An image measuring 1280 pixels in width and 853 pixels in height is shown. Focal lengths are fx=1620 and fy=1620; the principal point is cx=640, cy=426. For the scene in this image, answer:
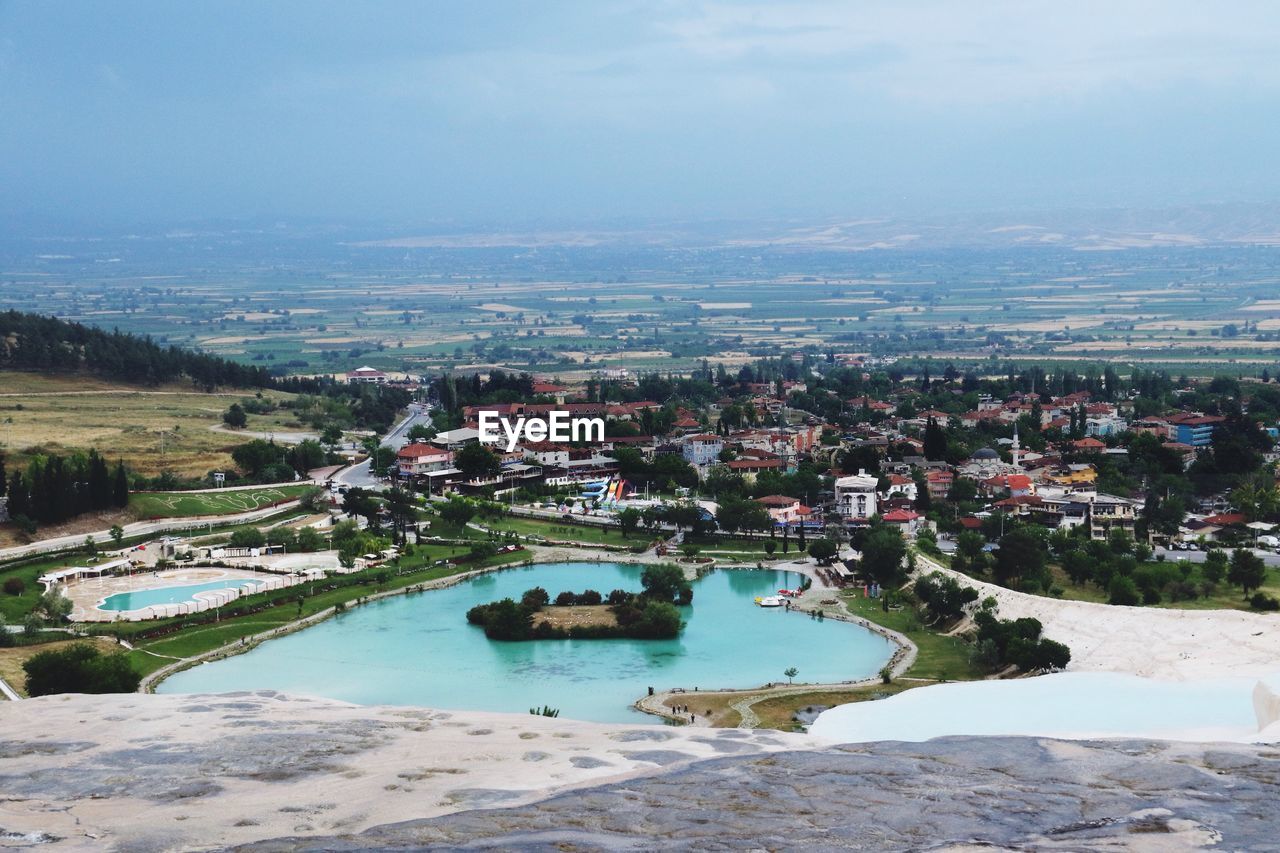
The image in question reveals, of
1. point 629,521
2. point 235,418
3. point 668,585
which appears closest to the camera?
point 668,585

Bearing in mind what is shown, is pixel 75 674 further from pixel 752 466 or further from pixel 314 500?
pixel 752 466

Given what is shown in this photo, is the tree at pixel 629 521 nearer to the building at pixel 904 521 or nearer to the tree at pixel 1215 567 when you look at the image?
the building at pixel 904 521

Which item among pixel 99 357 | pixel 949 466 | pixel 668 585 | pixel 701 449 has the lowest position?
pixel 668 585

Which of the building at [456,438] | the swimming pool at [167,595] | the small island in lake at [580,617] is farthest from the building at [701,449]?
the swimming pool at [167,595]

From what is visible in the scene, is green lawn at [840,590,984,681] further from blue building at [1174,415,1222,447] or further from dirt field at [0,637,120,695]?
blue building at [1174,415,1222,447]

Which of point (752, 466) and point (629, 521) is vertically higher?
point (752, 466)

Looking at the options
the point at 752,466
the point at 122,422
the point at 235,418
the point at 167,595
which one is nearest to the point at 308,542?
the point at 167,595
